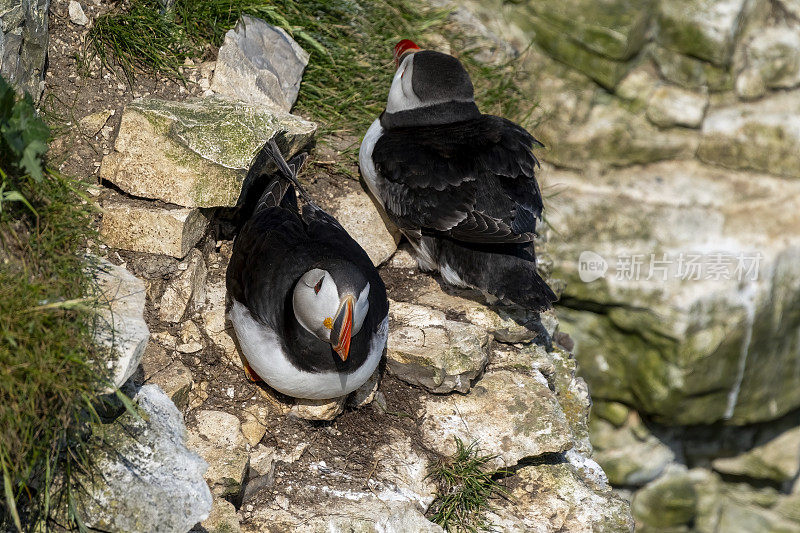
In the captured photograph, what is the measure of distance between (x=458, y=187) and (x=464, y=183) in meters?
0.04

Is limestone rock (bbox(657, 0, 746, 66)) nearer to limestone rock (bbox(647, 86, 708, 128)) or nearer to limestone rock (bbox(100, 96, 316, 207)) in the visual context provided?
limestone rock (bbox(647, 86, 708, 128))

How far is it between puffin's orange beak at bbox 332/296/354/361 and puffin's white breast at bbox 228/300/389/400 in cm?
29

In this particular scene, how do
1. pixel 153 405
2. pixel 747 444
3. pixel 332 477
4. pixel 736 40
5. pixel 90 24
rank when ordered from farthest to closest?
pixel 747 444 → pixel 736 40 → pixel 90 24 → pixel 332 477 → pixel 153 405

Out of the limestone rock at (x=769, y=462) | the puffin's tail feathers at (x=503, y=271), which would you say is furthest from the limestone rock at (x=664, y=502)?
the puffin's tail feathers at (x=503, y=271)

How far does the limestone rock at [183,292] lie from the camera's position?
11.9 feet

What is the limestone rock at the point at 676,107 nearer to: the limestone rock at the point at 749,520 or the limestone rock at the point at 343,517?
the limestone rock at the point at 749,520

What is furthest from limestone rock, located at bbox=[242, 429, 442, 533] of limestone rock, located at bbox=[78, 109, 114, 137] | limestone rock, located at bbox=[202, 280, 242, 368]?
limestone rock, located at bbox=[78, 109, 114, 137]

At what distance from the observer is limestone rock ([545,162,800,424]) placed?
789 cm

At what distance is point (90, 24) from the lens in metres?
4.10

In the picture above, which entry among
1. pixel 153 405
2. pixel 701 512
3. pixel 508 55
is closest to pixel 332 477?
pixel 153 405

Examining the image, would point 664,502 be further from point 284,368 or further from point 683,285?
point 284,368

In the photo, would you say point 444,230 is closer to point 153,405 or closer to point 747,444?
point 153,405

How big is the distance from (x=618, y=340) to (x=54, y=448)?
6717mm

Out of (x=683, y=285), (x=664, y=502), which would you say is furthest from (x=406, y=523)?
(x=664, y=502)
